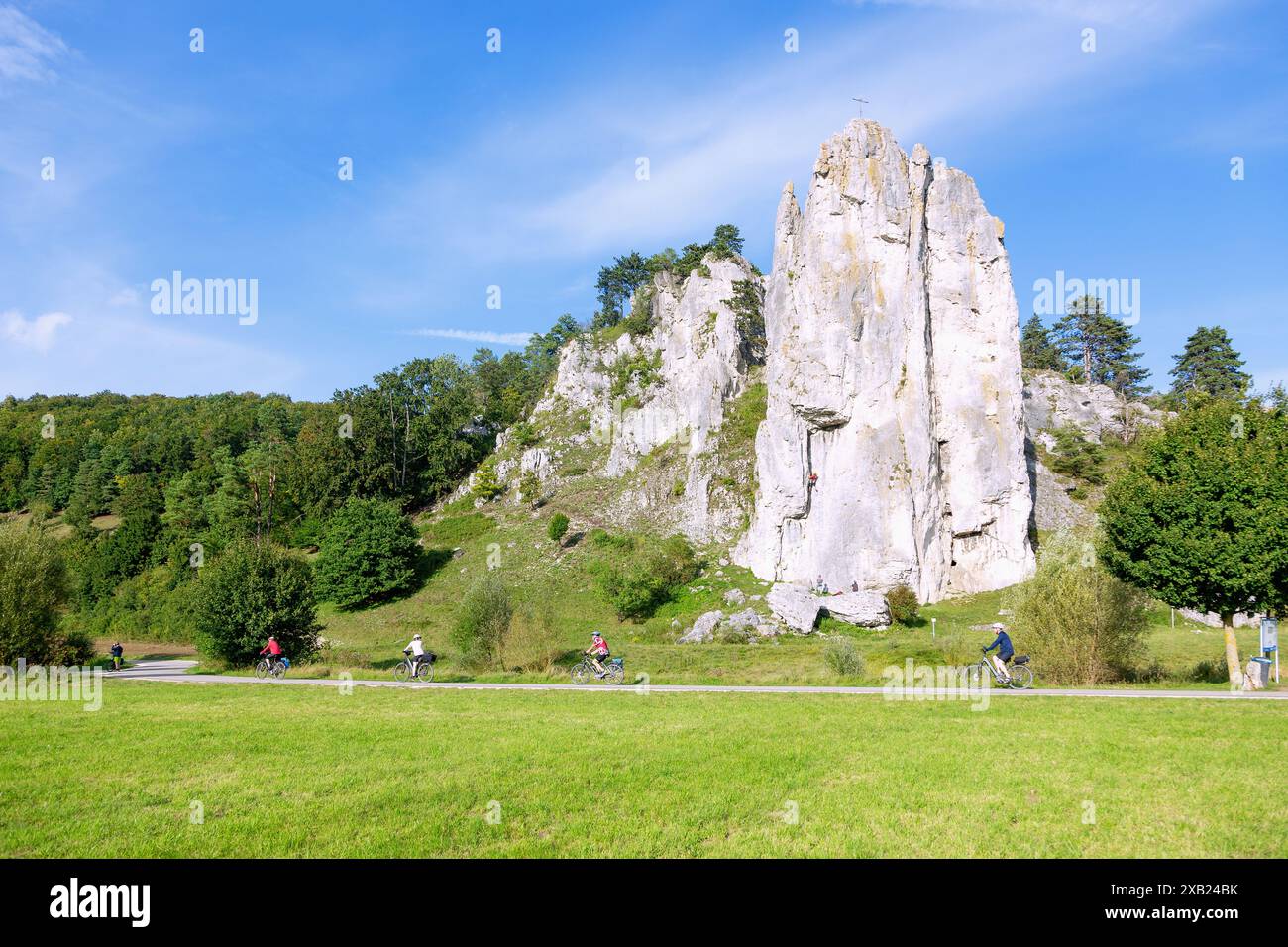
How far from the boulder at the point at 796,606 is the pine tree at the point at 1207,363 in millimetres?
48242

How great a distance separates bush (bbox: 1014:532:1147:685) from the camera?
21.0m

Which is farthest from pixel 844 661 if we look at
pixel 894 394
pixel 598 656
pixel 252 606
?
pixel 894 394

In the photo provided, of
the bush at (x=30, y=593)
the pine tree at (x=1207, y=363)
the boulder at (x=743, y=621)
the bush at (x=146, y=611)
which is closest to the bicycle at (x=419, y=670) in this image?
the bush at (x=30, y=593)

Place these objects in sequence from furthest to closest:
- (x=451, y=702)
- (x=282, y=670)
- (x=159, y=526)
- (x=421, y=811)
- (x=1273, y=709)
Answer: (x=159, y=526), (x=282, y=670), (x=451, y=702), (x=1273, y=709), (x=421, y=811)

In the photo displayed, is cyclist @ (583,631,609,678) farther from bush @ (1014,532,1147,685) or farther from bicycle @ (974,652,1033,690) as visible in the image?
bush @ (1014,532,1147,685)

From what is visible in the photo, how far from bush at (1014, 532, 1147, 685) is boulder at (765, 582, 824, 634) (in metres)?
21.8

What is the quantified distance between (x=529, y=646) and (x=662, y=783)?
61.6 ft

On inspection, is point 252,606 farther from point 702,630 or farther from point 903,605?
point 903,605

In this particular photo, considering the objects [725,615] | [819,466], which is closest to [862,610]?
[725,615]

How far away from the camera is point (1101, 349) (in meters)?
83.0

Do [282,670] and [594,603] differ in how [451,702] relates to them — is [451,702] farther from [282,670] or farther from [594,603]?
[594,603]

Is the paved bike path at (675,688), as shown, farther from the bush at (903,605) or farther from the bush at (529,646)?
the bush at (903,605)
